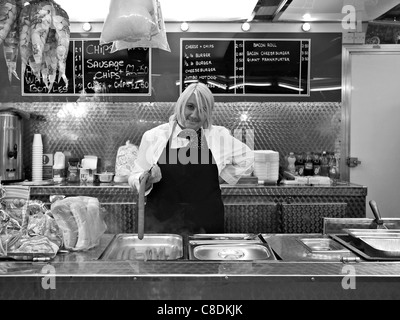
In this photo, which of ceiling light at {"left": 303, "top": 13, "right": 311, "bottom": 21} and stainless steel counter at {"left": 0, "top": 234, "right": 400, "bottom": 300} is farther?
ceiling light at {"left": 303, "top": 13, "right": 311, "bottom": 21}

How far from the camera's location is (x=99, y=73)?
4688 millimetres

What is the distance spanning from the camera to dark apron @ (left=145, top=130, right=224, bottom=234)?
300cm

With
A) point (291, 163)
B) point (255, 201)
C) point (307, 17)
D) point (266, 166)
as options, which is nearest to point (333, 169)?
point (291, 163)

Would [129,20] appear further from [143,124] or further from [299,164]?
[299,164]

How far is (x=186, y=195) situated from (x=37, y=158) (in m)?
2.26

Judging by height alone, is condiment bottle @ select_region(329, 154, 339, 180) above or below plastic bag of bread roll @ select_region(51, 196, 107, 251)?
above

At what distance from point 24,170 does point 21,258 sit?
327 centimetres

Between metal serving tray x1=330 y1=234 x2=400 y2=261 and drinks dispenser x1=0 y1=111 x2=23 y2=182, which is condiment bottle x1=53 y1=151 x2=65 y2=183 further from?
metal serving tray x1=330 y1=234 x2=400 y2=261

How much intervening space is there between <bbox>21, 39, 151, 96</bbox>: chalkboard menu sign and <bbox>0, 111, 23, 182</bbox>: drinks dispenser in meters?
0.44

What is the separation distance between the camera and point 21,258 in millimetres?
1717

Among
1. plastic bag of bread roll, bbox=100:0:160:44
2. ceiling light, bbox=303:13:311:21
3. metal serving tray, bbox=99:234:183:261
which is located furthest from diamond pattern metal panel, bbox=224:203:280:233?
plastic bag of bread roll, bbox=100:0:160:44

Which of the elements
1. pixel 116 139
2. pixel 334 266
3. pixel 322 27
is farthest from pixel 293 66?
pixel 334 266

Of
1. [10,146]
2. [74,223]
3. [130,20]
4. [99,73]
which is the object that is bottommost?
[74,223]
